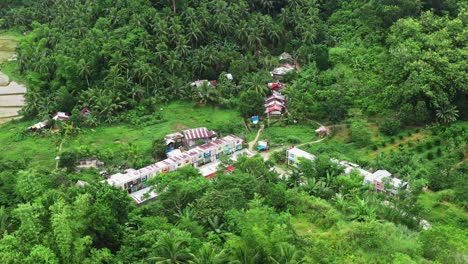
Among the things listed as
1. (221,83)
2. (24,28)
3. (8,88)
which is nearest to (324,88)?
(221,83)

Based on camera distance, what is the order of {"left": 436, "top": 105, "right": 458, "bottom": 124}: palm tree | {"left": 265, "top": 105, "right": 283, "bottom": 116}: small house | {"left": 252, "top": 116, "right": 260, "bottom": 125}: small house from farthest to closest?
{"left": 265, "top": 105, "right": 283, "bottom": 116}: small house, {"left": 252, "top": 116, "right": 260, "bottom": 125}: small house, {"left": 436, "top": 105, "right": 458, "bottom": 124}: palm tree

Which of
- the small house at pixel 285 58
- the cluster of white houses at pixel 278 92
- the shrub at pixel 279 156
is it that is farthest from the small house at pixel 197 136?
the small house at pixel 285 58

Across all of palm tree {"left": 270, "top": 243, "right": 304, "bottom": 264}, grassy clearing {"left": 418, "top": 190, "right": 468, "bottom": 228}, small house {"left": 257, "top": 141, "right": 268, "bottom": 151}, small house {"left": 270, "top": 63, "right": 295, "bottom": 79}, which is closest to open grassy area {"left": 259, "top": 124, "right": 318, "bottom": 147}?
small house {"left": 257, "top": 141, "right": 268, "bottom": 151}

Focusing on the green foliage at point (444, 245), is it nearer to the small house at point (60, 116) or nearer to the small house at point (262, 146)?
the small house at point (262, 146)

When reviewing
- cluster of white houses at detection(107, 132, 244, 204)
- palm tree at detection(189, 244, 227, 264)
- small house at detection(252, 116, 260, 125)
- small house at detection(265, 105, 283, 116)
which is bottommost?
cluster of white houses at detection(107, 132, 244, 204)

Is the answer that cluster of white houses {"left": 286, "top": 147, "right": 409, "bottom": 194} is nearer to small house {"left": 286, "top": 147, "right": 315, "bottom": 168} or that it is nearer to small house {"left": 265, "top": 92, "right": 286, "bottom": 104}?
small house {"left": 286, "top": 147, "right": 315, "bottom": 168}

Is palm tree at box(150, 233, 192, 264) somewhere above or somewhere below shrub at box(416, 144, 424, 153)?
above
